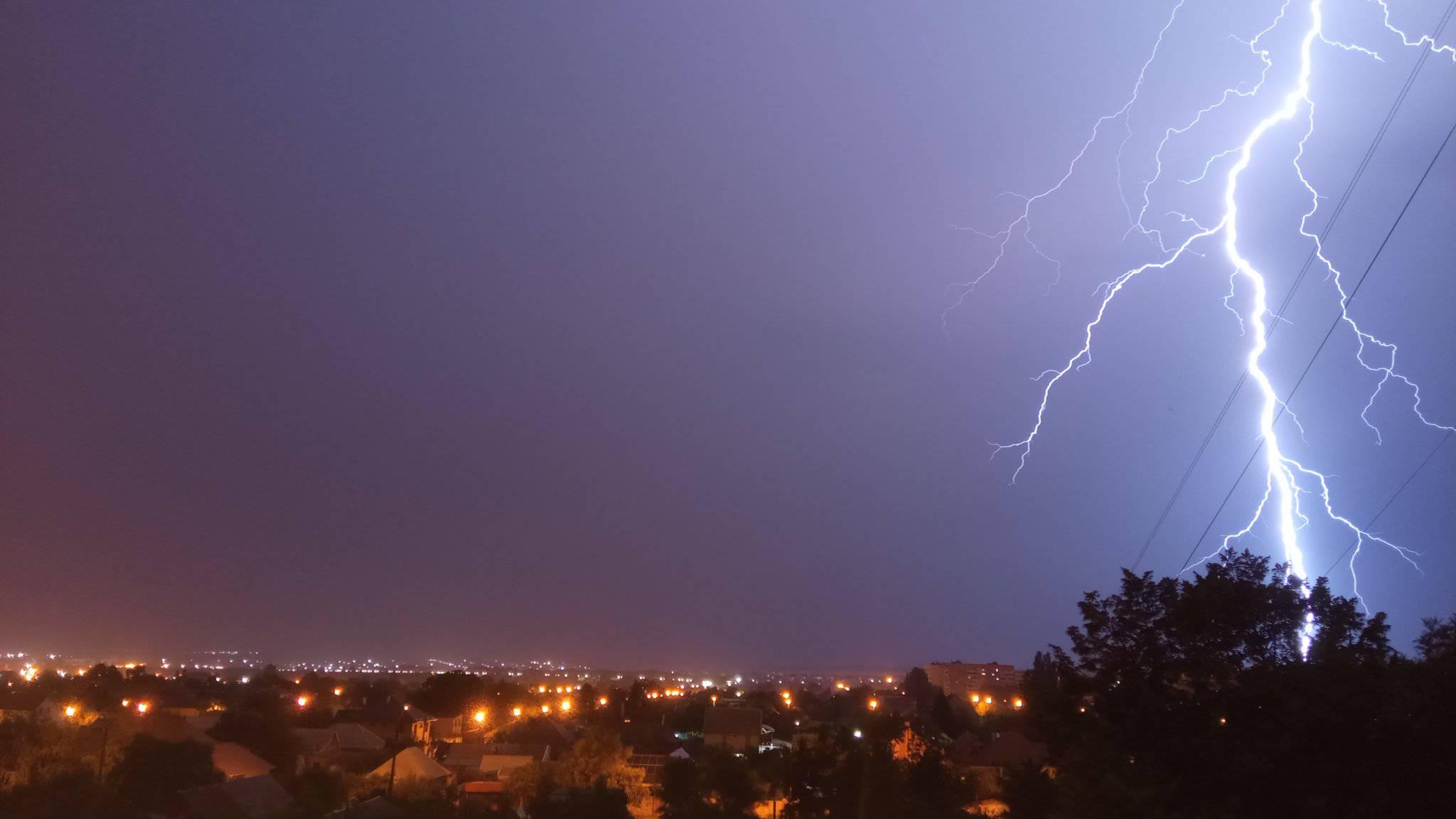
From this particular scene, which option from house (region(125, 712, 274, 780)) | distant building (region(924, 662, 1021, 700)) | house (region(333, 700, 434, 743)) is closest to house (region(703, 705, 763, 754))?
house (region(333, 700, 434, 743))

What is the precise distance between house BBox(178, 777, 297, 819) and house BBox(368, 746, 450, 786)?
336cm

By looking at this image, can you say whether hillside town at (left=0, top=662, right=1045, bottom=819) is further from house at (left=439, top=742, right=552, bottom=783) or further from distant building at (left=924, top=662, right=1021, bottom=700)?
distant building at (left=924, top=662, right=1021, bottom=700)

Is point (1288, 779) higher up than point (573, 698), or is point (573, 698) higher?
point (1288, 779)

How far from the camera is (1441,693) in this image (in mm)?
10102

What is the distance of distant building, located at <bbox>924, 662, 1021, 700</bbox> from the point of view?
83.4m

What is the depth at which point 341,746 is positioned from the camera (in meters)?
29.3

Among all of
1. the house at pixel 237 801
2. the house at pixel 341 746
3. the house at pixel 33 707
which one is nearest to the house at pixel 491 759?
the house at pixel 341 746

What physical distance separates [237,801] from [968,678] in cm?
8112

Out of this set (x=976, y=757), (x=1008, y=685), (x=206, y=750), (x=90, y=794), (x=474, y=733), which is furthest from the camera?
(x=1008, y=685)

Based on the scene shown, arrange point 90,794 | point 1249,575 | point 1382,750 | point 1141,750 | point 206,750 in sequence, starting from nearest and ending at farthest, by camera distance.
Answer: point 1382,750 → point 1141,750 → point 1249,575 → point 90,794 → point 206,750

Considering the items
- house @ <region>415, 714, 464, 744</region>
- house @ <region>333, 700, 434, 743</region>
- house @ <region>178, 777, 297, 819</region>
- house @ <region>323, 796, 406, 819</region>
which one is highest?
house @ <region>323, 796, 406, 819</region>

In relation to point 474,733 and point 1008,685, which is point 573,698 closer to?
point 474,733

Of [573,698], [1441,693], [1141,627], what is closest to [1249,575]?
[1141,627]

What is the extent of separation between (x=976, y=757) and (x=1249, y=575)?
19996 mm
